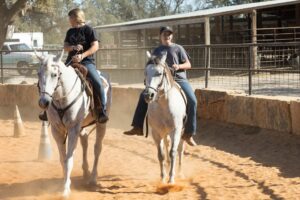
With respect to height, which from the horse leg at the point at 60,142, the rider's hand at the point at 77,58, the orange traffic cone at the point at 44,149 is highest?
the rider's hand at the point at 77,58

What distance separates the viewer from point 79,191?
23.4 feet

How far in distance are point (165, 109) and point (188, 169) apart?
1612 mm

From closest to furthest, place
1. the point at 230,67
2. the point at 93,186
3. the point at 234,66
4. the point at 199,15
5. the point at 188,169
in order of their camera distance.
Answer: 1. the point at 93,186
2. the point at 188,169
3. the point at 234,66
4. the point at 230,67
5. the point at 199,15

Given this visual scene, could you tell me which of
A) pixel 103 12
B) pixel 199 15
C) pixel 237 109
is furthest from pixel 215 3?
pixel 237 109

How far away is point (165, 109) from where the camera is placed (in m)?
7.18

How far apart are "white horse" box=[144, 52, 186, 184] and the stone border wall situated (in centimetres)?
300

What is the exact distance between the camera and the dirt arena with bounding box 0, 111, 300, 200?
6.90m

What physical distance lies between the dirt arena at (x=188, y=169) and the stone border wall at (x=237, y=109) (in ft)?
0.59

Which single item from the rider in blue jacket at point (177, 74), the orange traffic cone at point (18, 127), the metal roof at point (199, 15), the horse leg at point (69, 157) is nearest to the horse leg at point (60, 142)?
the horse leg at point (69, 157)

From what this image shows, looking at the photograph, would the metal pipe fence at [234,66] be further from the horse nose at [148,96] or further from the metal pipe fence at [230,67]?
the horse nose at [148,96]

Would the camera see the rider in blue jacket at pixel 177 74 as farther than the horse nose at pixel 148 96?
Yes

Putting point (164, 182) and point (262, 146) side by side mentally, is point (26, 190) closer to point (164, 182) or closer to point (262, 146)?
point (164, 182)

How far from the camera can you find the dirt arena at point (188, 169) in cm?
690

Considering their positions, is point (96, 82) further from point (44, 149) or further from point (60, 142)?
point (44, 149)
